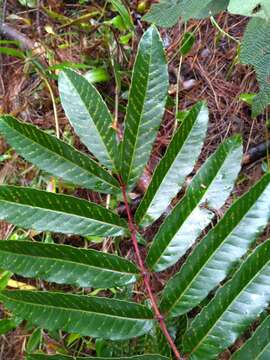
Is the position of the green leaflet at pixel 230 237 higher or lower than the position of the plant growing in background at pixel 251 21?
lower

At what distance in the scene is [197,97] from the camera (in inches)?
69.0

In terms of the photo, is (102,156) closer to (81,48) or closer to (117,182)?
(117,182)

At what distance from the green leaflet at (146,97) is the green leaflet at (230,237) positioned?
0.74 ft

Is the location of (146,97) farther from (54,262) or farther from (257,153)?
(257,153)

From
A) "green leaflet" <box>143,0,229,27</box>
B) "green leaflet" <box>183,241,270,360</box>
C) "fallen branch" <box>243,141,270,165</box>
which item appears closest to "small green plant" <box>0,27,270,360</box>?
"green leaflet" <box>183,241,270,360</box>

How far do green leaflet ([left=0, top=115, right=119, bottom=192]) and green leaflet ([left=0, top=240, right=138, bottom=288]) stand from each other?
0.52 feet

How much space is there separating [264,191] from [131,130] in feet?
0.97

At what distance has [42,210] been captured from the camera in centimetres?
96

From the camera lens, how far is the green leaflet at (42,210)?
96 centimetres

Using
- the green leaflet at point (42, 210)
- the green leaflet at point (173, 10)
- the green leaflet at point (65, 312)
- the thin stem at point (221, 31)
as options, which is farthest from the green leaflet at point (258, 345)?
the thin stem at point (221, 31)

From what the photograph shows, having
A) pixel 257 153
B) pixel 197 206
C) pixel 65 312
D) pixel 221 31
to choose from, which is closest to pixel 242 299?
pixel 197 206

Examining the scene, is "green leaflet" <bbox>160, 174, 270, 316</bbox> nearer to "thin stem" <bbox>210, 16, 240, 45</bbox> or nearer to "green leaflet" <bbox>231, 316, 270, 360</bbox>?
"green leaflet" <bbox>231, 316, 270, 360</bbox>

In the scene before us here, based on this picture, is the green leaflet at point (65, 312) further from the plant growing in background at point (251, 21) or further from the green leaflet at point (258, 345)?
the plant growing in background at point (251, 21)

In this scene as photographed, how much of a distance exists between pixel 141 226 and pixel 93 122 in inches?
9.7
